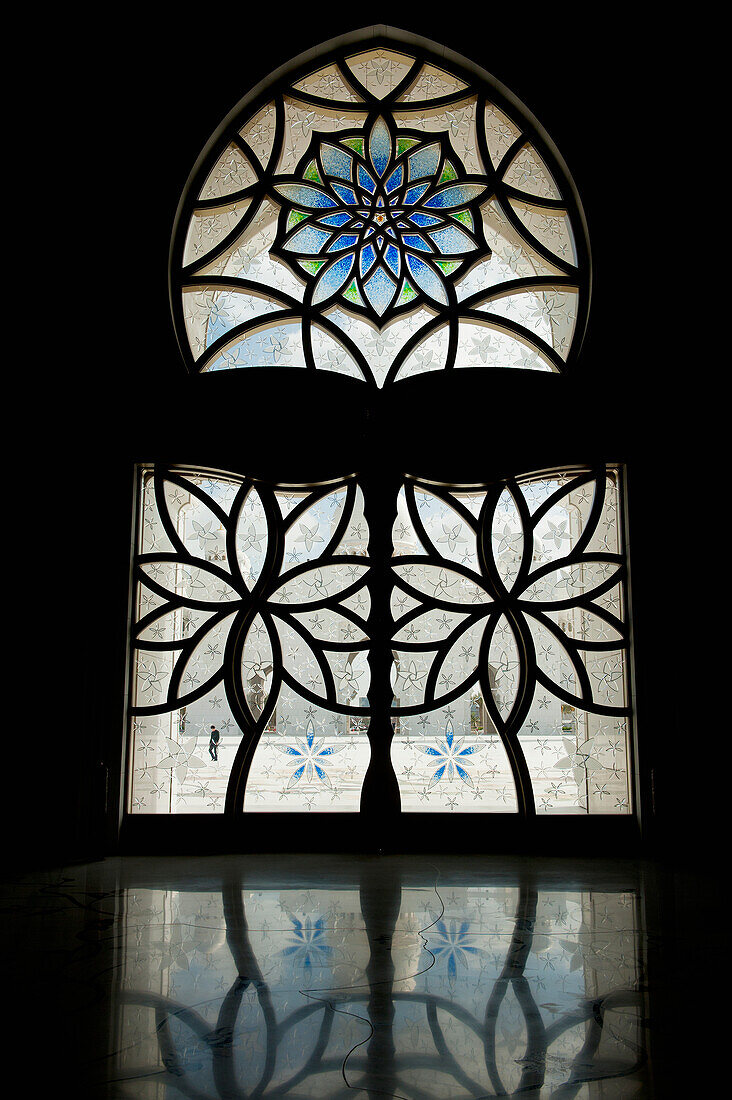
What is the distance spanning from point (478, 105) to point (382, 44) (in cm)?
66

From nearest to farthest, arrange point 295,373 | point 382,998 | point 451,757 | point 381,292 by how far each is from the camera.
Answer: point 382,998 → point 451,757 → point 295,373 → point 381,292

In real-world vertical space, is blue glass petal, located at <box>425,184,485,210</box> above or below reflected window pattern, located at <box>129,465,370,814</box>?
above

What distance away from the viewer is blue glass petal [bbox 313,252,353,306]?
4031 mm

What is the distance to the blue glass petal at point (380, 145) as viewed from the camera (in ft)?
13.7

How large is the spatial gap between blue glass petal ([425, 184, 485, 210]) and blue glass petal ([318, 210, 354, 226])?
467 millimetres

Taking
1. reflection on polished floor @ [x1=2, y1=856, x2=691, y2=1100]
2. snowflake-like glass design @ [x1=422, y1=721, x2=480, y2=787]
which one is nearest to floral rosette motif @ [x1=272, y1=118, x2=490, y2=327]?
snowflake-like glass design @ [x1=422, y1=721, x2=480, y2=787]

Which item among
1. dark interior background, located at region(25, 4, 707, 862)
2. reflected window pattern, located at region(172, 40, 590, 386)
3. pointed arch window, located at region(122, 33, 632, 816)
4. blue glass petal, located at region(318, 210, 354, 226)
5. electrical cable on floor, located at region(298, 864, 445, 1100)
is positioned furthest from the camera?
blue glass petal, located at region(318, 210, 354, 226)

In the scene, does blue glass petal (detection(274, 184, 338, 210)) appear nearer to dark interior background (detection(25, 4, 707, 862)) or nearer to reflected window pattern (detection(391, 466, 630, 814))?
dark interior background (detection(25, 4, 707, 862))

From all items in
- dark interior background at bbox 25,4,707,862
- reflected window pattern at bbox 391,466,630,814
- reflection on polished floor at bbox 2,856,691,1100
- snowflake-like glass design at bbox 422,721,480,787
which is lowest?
reflection on polished floor at bbox 2,856,691,1100

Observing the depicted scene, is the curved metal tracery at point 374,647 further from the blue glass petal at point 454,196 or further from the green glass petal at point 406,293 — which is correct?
the blue glass petal at point 454,196

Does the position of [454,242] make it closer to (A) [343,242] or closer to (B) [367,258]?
(B) [367,258]

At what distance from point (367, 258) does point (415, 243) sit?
282mm

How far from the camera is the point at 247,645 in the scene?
3.73 m

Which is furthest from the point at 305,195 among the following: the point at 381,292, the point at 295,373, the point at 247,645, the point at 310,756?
the point at 310,756
